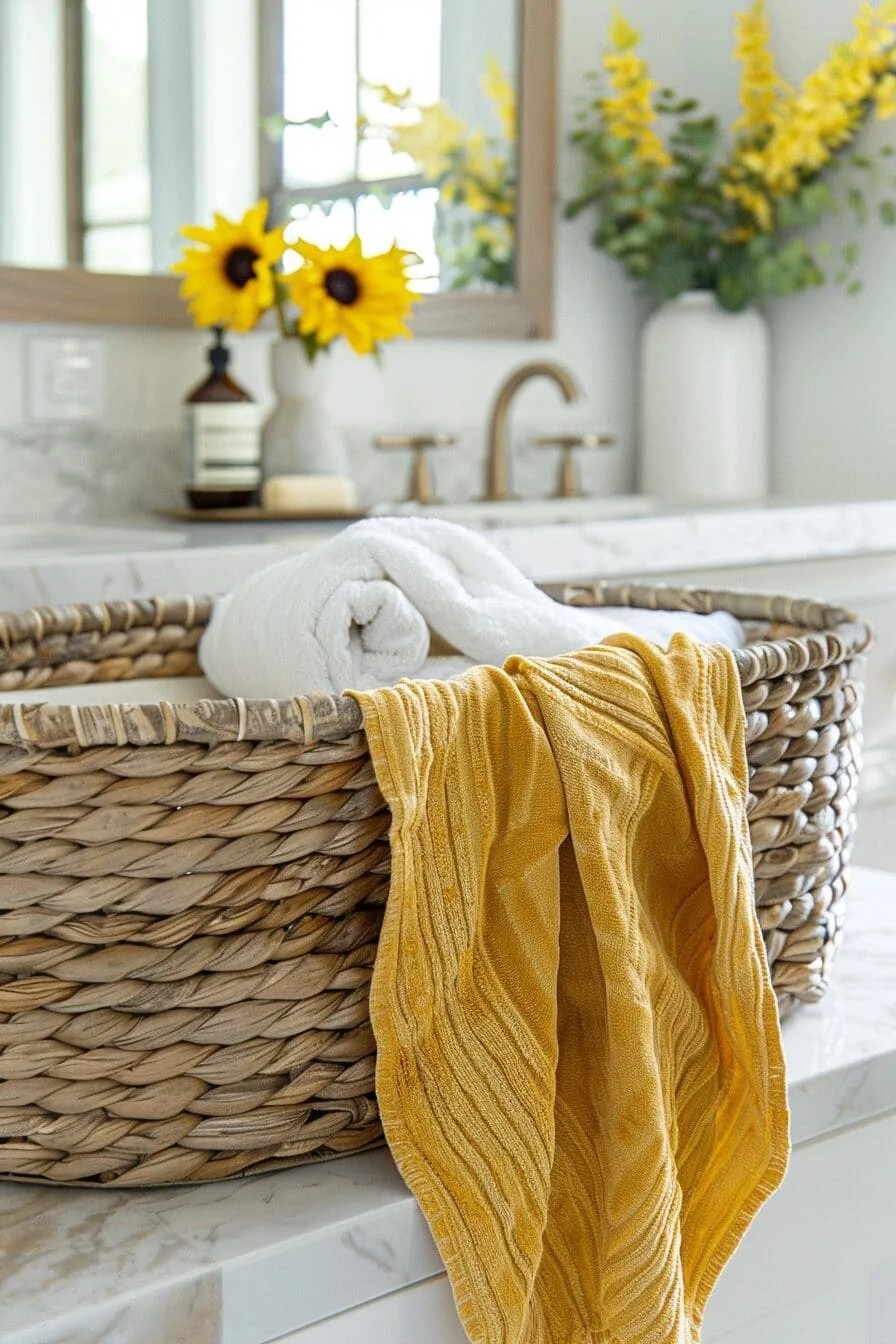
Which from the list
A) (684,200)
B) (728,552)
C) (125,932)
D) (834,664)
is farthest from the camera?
→ (684,200)

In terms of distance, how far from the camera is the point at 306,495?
1549mm

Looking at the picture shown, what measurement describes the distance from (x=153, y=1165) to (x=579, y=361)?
176 centimetres

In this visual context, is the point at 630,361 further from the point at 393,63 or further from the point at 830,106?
the point at 393,63

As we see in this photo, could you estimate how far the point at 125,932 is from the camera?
1.63ft

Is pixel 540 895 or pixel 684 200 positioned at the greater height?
pixel 684 200

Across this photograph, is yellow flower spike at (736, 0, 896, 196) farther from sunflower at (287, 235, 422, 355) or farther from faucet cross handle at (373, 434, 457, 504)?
sunflower at (287, 235, 422, 355)

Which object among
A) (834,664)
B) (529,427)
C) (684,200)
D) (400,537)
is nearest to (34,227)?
(529,427)

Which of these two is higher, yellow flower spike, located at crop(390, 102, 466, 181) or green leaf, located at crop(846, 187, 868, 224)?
yellow flower spike, located at crop(390, 102, 466, 181)

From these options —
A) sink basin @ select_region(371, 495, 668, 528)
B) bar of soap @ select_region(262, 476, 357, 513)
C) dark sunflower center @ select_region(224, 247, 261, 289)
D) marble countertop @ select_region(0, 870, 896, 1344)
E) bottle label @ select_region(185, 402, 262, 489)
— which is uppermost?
dark sunflower center @ select_region(224, 247, 261, 289)

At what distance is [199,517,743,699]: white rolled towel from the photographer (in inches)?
26.9

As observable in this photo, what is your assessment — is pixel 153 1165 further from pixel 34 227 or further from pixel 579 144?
pixel 579 144

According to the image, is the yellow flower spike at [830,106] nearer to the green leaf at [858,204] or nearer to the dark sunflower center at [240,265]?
the green leaf at [858,204]

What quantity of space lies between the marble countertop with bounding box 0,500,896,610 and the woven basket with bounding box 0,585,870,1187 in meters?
0.62

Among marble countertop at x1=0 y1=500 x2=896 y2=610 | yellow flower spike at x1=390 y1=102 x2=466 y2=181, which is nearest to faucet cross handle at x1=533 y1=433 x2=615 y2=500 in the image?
yellow flower spike at x1=390 y1=102 x2=466 y2=181
